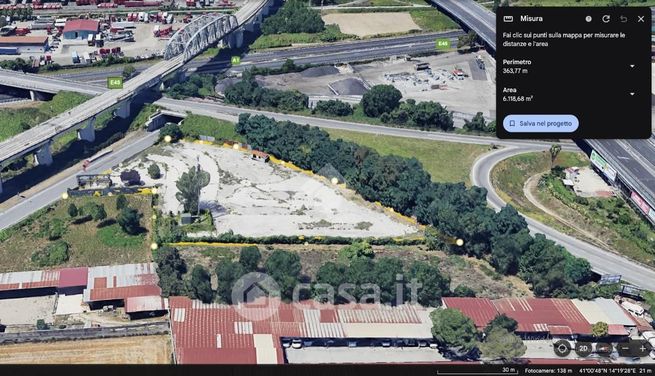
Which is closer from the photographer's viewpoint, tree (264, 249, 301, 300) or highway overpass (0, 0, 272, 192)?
tree (264, 249, 301, 300)

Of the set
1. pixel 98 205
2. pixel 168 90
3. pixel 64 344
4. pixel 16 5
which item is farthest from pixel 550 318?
pixel 16 5

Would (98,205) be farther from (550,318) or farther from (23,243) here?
(550,318)

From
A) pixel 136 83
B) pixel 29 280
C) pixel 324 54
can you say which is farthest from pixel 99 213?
pixel 324 54

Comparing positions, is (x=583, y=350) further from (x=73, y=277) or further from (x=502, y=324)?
(x=73, y=277)

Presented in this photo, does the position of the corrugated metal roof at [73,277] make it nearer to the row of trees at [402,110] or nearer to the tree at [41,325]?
the tree at [41,325]

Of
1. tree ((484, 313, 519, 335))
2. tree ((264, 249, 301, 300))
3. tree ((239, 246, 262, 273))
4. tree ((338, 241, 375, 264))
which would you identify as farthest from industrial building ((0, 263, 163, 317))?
tree ((484, 313, 519, 335))

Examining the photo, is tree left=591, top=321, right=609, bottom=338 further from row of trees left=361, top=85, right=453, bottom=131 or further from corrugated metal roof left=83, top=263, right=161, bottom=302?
row of trees left=361, top=85, right=453, bottom=131
